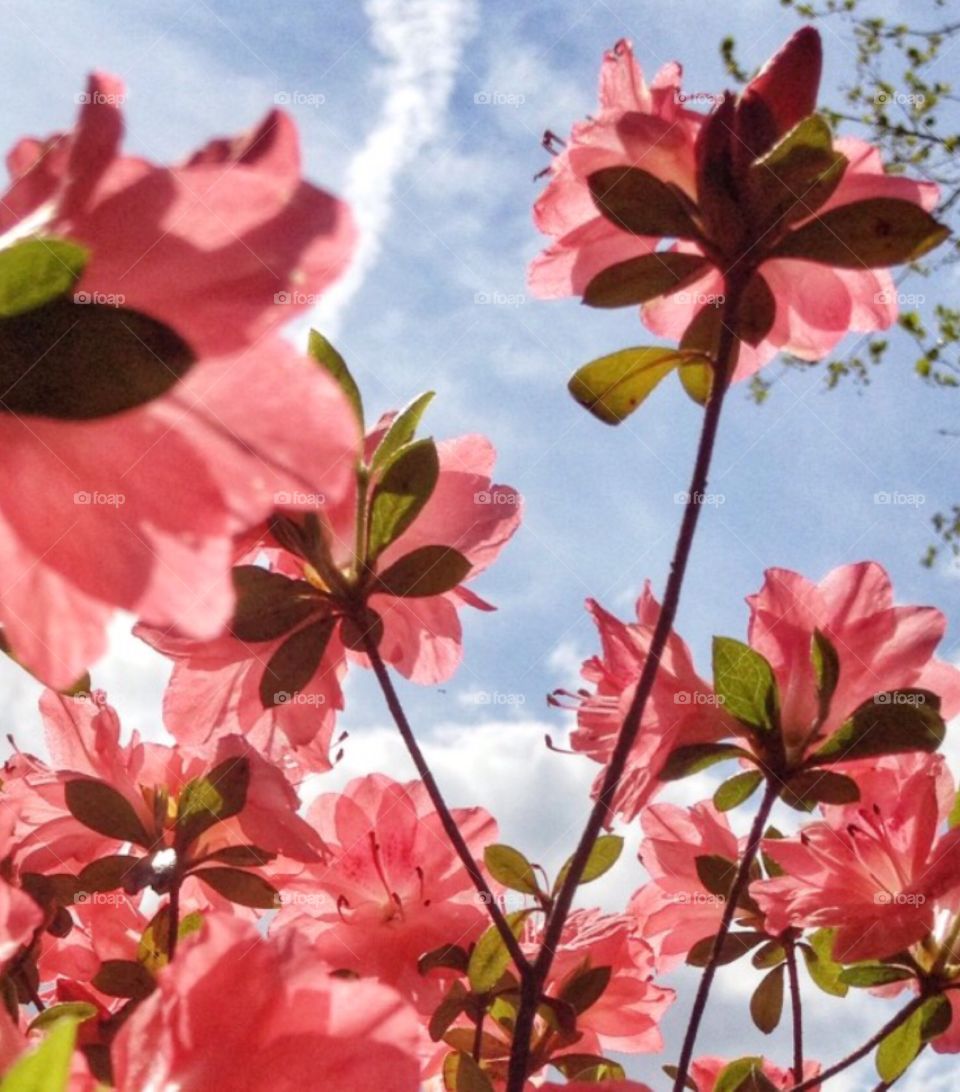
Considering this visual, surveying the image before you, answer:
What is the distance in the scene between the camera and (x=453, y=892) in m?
1.17

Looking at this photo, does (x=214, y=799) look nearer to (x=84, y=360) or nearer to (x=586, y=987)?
(x=586, y=987)

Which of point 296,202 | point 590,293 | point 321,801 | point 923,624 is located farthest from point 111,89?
point 321,801

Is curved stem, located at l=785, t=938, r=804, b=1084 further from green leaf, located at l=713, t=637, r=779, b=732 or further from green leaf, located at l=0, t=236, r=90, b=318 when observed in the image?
green leaf, located at l=0, t=236, r=90, b=318

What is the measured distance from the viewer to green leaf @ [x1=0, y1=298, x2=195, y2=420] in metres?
0.38

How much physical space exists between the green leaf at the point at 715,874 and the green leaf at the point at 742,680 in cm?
21

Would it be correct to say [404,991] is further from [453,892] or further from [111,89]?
[111,89]

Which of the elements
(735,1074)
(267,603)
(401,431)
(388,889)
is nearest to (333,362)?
(401,431)

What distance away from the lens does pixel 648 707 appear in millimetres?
989

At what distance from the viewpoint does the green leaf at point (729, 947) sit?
1.21 m

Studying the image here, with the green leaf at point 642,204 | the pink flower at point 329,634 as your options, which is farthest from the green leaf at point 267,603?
the green leaf at point 642,204

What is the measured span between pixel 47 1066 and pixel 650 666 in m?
0.57

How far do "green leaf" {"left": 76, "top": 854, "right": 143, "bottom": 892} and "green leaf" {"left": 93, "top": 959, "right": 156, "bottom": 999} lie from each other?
6 cm

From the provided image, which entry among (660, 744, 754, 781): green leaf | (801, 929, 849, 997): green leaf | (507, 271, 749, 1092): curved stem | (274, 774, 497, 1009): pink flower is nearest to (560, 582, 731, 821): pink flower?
(660, 744, 754, 781): green leaf

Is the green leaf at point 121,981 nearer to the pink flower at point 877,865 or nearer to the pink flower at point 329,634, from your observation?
the pink flower at point 329,634
